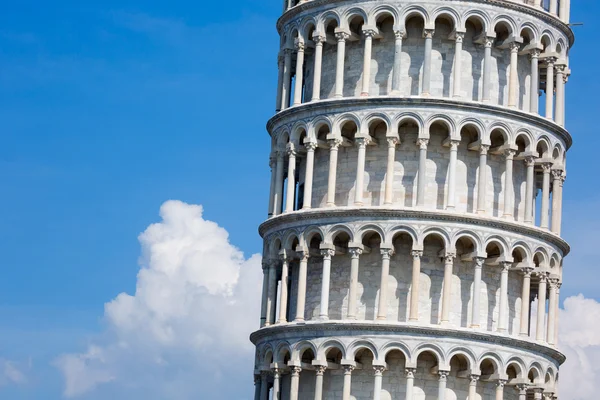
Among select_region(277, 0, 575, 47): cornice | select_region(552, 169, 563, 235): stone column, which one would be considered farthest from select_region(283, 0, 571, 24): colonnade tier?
select_region(552, 169, 563, 235): stone column

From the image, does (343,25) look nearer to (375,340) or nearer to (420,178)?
(420,178)

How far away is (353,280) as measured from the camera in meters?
61.6

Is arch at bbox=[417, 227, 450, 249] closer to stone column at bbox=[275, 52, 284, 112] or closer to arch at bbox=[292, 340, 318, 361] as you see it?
arch at bbox=[292, 340, 318, 361]

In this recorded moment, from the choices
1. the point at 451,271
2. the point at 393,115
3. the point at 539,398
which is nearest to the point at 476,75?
the point at 393,115

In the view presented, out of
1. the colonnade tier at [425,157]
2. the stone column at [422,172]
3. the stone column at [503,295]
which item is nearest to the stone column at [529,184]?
the colonnade tier at [425,157]

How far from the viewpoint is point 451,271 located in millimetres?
61375

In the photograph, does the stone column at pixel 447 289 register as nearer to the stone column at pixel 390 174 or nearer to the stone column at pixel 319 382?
the stone column at pixel 390 174

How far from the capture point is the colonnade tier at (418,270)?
61406mm

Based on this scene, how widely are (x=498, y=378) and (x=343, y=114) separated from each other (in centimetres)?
1111

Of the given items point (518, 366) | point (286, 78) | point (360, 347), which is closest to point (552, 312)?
point (518, 366)

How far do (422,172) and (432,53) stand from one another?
16.1ft

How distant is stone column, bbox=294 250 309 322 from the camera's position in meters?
62.5

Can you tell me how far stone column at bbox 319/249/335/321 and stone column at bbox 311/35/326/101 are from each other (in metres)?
5.94

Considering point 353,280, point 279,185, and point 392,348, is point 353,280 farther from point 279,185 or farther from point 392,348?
point 279,185
